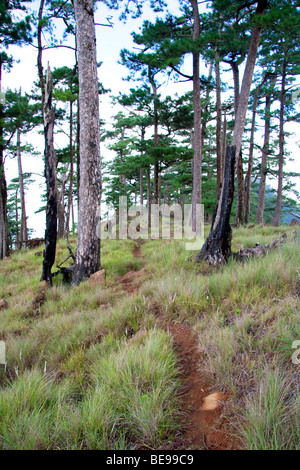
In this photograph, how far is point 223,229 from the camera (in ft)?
17.0

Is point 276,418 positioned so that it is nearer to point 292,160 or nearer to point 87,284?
point 87,284

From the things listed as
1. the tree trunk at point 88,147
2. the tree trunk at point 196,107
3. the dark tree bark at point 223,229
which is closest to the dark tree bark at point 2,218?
the tree trunk at point 88,147

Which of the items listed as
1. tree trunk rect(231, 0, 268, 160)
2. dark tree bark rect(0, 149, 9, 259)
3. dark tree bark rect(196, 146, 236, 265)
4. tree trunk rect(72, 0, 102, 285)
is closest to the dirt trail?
dark tree bark rect(196, 146, 236, 265)

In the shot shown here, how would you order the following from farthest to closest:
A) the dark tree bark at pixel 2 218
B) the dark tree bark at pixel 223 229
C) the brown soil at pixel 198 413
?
the dark tree bark at pixel 2 218 < the dark tree bark at pixel 223 229 < the brown soil at pixel 198 413

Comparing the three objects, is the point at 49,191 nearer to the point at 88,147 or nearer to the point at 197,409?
the point at 88,147

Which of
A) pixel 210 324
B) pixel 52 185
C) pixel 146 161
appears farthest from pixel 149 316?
pixel 146 161

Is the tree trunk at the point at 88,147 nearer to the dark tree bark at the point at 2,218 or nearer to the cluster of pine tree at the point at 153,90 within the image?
the cluster of pine tree at the point at 153,90

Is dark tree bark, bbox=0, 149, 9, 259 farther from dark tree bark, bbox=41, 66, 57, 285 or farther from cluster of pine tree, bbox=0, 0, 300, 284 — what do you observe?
dark tree bark, bbox=41, 66, 57, 285

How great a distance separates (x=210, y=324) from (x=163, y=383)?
948mm

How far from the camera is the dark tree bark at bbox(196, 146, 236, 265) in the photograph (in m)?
5.12

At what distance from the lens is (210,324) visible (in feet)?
8.62

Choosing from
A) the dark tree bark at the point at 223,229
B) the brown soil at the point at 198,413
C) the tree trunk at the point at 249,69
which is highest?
the tree trunk at the point at 249,69

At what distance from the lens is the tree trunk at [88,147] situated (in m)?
5.63

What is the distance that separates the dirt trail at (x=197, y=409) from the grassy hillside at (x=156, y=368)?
2 centimetres
